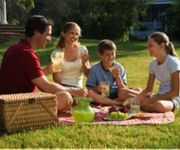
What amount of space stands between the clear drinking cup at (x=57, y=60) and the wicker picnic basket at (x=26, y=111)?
1336mm

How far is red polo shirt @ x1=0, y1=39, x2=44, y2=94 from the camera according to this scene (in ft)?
17.1

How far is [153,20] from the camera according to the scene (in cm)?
3878

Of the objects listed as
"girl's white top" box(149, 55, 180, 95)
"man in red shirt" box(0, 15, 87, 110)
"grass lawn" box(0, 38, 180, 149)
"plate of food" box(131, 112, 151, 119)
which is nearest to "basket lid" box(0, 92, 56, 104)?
"man in red shirt" box(0, 15, 87, 110)

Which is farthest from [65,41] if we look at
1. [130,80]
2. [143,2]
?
[143,2]

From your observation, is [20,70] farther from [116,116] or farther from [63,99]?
[116,116]

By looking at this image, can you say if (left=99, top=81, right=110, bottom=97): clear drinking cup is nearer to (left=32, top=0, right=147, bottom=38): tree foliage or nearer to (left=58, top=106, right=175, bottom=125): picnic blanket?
(left=58, top=106, right=175, bottom=125): picnic blanket

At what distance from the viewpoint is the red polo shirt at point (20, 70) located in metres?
5.21

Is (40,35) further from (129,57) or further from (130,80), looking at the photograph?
(129,57)

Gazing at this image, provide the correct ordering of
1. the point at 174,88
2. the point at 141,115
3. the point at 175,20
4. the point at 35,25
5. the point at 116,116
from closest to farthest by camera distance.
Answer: the point at 35,25, the point at 116,116, the point at 141,115, the point at 174,88, the point at 175,20

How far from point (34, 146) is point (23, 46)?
51.4 inches

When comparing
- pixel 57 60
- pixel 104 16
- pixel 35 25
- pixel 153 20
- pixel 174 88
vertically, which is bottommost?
pixel 153 20

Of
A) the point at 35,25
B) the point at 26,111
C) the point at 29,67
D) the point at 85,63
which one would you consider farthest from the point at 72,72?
the point at 26,111

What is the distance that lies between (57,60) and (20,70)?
4.22 feet

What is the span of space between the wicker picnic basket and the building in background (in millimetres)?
29059
